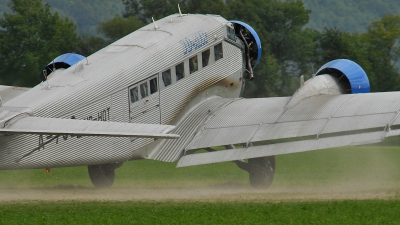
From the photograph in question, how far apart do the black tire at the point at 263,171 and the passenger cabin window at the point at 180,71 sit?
10.5 ft

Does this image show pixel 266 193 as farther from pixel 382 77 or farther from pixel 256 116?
pixel 382 77

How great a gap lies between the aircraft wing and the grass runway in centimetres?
123

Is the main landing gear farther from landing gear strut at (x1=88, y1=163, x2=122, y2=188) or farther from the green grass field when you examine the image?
landing gear strut at (x1=88, y1=163, x2=122, y2=188)

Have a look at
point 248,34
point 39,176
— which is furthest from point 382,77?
point 39,176

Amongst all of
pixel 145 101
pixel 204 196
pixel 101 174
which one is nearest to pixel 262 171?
pixel 204 196

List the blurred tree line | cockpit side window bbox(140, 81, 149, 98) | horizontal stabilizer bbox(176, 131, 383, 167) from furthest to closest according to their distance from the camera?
the blurred tree line
cockpit side window bbox(140, 81, 149, 98)
horizontal stabilizer bbox(176, 131, 383, 167)

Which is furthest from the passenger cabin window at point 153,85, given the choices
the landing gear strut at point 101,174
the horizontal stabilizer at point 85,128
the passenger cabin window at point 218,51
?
the horizontal stabilizer at point 85,128

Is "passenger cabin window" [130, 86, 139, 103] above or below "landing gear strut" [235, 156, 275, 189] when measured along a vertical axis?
above

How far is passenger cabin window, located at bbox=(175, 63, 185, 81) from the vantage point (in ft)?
82.9

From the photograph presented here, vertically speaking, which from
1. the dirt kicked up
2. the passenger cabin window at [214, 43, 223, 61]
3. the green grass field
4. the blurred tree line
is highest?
the passenger cabin window at [214, 43, 223, 61]

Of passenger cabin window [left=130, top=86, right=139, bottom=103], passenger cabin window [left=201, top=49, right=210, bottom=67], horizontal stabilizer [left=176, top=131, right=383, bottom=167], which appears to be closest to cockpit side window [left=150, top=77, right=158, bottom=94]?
passenger cabin window [left=130, top=86, right=139, bottom=103]

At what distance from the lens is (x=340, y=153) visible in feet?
132

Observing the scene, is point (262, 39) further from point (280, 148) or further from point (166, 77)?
point (280, 148)

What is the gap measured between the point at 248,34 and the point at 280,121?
765 cm
